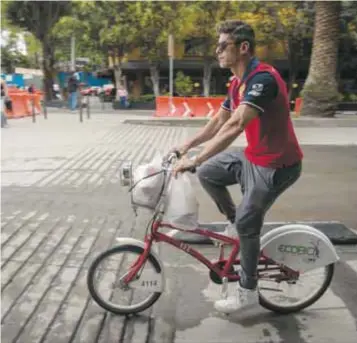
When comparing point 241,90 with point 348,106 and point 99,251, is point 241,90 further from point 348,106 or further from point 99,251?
point 348,106

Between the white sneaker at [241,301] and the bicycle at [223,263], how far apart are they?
0.09m

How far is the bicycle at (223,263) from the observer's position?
12.5 ft

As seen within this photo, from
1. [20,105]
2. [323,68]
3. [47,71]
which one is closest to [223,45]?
[323,68]

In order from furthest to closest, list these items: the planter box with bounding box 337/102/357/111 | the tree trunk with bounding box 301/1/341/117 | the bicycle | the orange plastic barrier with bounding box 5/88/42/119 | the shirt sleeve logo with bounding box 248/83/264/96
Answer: the planter box with bounding box 337/102/357/111 → the orange plastic barrier with bounding box 5/88/42/119 → the tree trunk with bounding box 301/1/341/117 → the bicycle → the shirt sleeve logo with bounding box 248/83/264/96

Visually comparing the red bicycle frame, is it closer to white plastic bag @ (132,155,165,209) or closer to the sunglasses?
white plastic bag @ (132,155,165,209)

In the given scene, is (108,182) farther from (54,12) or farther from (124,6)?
(54,12)

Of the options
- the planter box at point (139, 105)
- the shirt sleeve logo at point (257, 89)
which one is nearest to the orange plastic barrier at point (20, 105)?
the planter box at point (139, 105)

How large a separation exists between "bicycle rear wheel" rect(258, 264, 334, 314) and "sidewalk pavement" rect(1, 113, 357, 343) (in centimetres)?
8

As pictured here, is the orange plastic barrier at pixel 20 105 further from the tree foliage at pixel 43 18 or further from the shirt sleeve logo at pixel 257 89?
the shirt sleeve logo at pixel 257 89

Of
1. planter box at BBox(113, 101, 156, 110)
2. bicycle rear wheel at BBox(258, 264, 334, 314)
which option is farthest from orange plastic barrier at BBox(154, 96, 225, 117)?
bicycle rear wheel at BBox(258, 264, 334, 314)

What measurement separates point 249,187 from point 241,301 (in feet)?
2.43

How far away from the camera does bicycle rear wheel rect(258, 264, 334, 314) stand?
3949mm

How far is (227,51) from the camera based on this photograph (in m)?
3.50

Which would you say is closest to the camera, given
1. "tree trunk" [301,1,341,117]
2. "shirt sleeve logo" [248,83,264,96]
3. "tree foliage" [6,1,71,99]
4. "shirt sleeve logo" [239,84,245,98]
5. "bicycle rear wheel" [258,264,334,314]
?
"shirt sleeve logo" [248,83,264,96]
